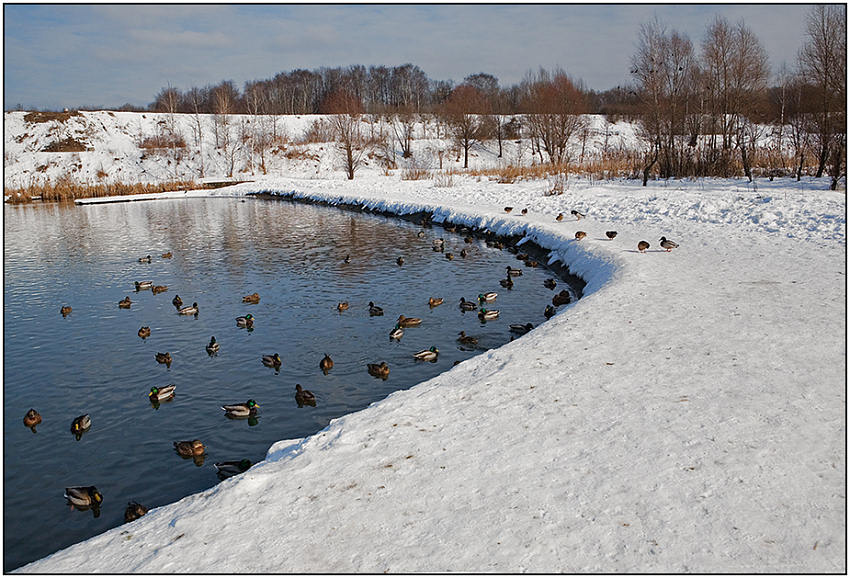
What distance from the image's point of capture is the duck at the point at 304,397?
865cm

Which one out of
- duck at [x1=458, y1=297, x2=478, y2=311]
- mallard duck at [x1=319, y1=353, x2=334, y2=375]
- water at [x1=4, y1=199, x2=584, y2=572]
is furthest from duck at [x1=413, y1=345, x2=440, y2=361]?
duck at [x1=458, y1=297, x2=478, y2=311]

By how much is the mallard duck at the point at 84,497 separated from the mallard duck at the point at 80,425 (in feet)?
6.30

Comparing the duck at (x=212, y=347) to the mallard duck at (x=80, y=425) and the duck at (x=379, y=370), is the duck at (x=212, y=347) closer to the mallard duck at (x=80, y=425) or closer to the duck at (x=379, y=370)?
the mallard duck at (x=80, y=425)

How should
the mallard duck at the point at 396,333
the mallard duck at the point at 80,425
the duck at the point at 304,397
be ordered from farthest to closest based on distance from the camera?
1. the mallard duck at the point at 396,333
2. the duck at the point at 304,397
3. the mallard duck at the point at 80,425

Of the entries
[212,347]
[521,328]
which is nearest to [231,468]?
[212,347]

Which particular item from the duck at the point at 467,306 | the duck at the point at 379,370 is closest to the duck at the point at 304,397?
the duck at the point at 379,370

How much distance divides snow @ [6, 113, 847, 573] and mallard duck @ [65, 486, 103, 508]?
269 mm

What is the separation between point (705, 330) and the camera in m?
8.40

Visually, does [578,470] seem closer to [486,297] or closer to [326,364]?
[326,364]

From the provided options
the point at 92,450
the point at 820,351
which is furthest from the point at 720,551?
the point at 92,450

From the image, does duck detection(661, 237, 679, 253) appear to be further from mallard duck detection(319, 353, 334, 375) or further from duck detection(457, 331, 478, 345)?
mallard duck detection(319, 353, 334, 375)

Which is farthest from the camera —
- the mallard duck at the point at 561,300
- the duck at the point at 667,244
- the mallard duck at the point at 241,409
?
the duck at the point at 667,244

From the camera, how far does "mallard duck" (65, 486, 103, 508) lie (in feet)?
20.7

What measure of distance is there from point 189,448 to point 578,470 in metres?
4.94
